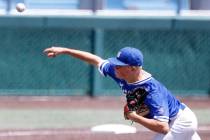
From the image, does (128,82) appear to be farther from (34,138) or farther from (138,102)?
(34,138)

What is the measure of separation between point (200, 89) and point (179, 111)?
774 centimetres

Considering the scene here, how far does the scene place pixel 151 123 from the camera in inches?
212

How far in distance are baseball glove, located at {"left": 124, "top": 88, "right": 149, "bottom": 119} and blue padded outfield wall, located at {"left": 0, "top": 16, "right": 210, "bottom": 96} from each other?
7.40m

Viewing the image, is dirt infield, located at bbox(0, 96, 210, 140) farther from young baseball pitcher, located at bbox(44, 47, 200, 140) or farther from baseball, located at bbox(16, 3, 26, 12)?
young baseball pitcher, located at bbox(44, 47, 200, 140)

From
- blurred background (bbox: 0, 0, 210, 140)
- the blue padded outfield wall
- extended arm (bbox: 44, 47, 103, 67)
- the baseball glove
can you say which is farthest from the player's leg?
Answer: the blue padded outfield wall

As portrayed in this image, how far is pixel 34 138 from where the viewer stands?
355 inches

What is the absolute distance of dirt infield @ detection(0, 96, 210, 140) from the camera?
360 inches

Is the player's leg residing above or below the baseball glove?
below

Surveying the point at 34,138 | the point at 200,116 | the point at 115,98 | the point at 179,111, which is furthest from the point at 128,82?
the point at 115,98

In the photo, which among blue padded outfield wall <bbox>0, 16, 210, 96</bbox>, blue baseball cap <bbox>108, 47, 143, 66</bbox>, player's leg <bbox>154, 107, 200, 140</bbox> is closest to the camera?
blue baseball cap <bbox>108, 47, 143, 66</bbox>

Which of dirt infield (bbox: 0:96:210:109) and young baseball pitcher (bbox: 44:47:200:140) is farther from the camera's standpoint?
dirt infield (bbox: 0:96:210:109)

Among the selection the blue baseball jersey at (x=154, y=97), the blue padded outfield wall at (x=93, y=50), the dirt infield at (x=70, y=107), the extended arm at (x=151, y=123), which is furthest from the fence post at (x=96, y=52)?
the extended arm at (x=151, y=123)

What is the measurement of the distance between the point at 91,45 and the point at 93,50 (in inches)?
3.9

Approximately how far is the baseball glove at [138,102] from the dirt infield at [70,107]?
3534 mm
